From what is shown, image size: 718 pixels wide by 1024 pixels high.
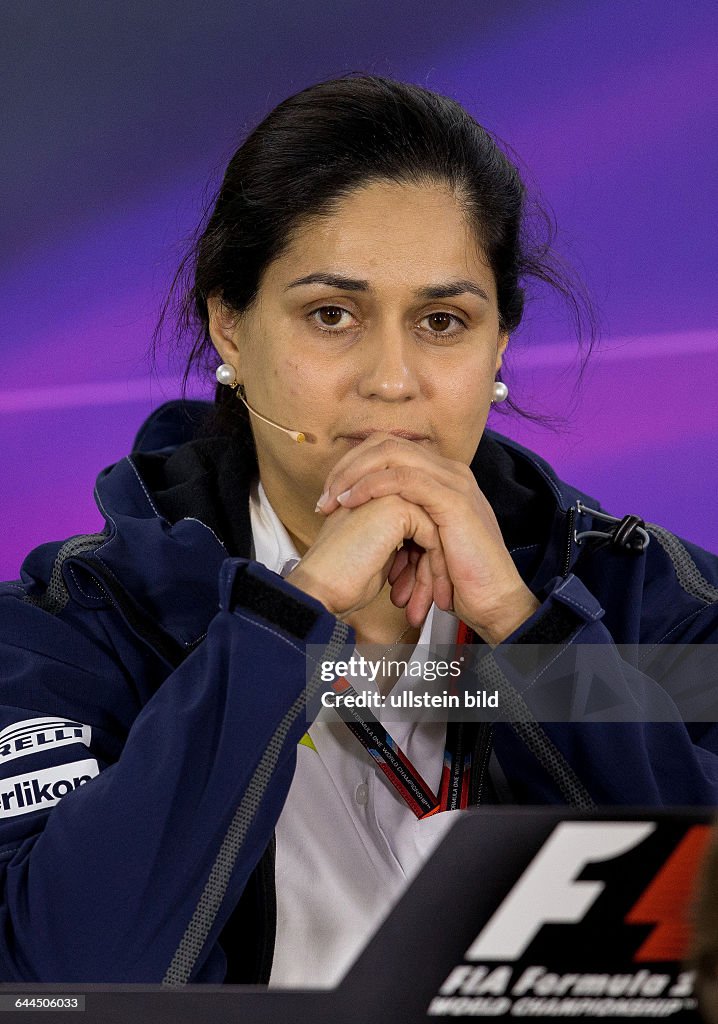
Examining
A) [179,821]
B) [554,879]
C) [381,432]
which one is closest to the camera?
[554,879]

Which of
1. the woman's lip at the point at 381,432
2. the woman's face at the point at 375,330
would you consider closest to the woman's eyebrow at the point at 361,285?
the woman's face at the point at 375,330

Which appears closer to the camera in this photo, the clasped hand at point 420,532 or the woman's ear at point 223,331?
the clasped hand at point 420,532

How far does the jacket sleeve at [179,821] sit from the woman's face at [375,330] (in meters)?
0.28

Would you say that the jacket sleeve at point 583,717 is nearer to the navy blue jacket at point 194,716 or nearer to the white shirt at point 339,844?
the navy blue jacket at point 194,716

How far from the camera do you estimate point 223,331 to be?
1.44m

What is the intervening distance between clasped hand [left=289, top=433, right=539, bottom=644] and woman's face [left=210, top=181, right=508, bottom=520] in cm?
5

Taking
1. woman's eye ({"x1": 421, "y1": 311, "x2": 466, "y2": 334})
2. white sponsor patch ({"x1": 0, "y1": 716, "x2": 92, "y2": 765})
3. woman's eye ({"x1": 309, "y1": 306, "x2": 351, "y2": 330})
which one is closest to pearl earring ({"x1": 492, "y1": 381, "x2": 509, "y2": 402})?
woman's eye ({"x1": 421, "y1": 311, "x2": 466, "y2": 334})

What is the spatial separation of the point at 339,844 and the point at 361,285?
56 centimetres

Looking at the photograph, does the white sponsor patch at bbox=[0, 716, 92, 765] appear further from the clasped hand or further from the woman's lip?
the woman's lip

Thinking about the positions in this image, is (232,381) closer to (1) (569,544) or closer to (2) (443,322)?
(2) (443,322)

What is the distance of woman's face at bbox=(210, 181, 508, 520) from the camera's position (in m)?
1.25

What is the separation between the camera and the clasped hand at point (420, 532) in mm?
1168

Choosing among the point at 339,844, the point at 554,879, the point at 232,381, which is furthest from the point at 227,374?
the point at 554,879

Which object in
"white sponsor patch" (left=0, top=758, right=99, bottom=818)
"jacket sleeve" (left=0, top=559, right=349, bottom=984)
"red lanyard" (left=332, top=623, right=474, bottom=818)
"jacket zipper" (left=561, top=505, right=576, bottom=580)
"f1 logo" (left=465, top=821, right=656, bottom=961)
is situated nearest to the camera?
"f1 logo" (left=465, top=821, right=656, bottom=961)
